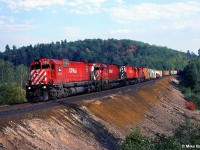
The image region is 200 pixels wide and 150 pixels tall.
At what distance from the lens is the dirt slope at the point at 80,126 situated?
18.5 m

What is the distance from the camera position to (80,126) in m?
24.2

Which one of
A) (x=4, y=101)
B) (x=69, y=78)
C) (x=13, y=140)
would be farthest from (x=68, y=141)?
(x=4, y=101)

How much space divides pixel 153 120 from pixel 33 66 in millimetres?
13398

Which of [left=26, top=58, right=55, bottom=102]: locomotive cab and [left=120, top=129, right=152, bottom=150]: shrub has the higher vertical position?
[left=26, top=58, right=55, bottom=102]: locomotive cab

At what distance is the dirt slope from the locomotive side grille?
5.41 metres

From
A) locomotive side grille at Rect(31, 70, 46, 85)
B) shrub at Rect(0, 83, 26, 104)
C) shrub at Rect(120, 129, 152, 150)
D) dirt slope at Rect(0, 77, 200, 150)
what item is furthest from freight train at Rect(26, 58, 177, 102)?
shrub at Rect(120, 129, 152, 150)

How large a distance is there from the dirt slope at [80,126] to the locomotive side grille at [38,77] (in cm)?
541

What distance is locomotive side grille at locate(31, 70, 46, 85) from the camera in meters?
34.1

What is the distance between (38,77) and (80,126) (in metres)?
11.5

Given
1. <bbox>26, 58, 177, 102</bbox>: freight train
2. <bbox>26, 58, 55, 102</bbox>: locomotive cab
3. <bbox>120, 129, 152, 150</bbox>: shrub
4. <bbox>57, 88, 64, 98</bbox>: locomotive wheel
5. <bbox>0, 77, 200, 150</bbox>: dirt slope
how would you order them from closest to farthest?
<bbox>0, 77, 200, 150</bbox>: dirt slope < <bbox>120, 129, 152, 150</bbox>: shrub < <bbox>26, 58, 55, 102</bbox>: locomotive cab < <bbox>26, 58, 177, 102</bbox>: freight train < <bbox>57, 88, 64, 98</bbox>: locomotive wheel

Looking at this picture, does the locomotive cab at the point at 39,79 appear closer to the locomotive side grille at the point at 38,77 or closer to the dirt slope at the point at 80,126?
the locomotive side grille at the point at 38,77

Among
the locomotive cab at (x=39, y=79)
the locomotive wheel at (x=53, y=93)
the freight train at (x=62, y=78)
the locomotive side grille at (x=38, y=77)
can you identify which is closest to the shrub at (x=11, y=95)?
the freight train at (x=62, y=78)

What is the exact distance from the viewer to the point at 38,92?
33.4m

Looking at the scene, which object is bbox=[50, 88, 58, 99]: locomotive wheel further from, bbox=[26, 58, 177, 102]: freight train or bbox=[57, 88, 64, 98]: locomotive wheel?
bbox=[57, 88, 64, 98]: locomotive wheel
